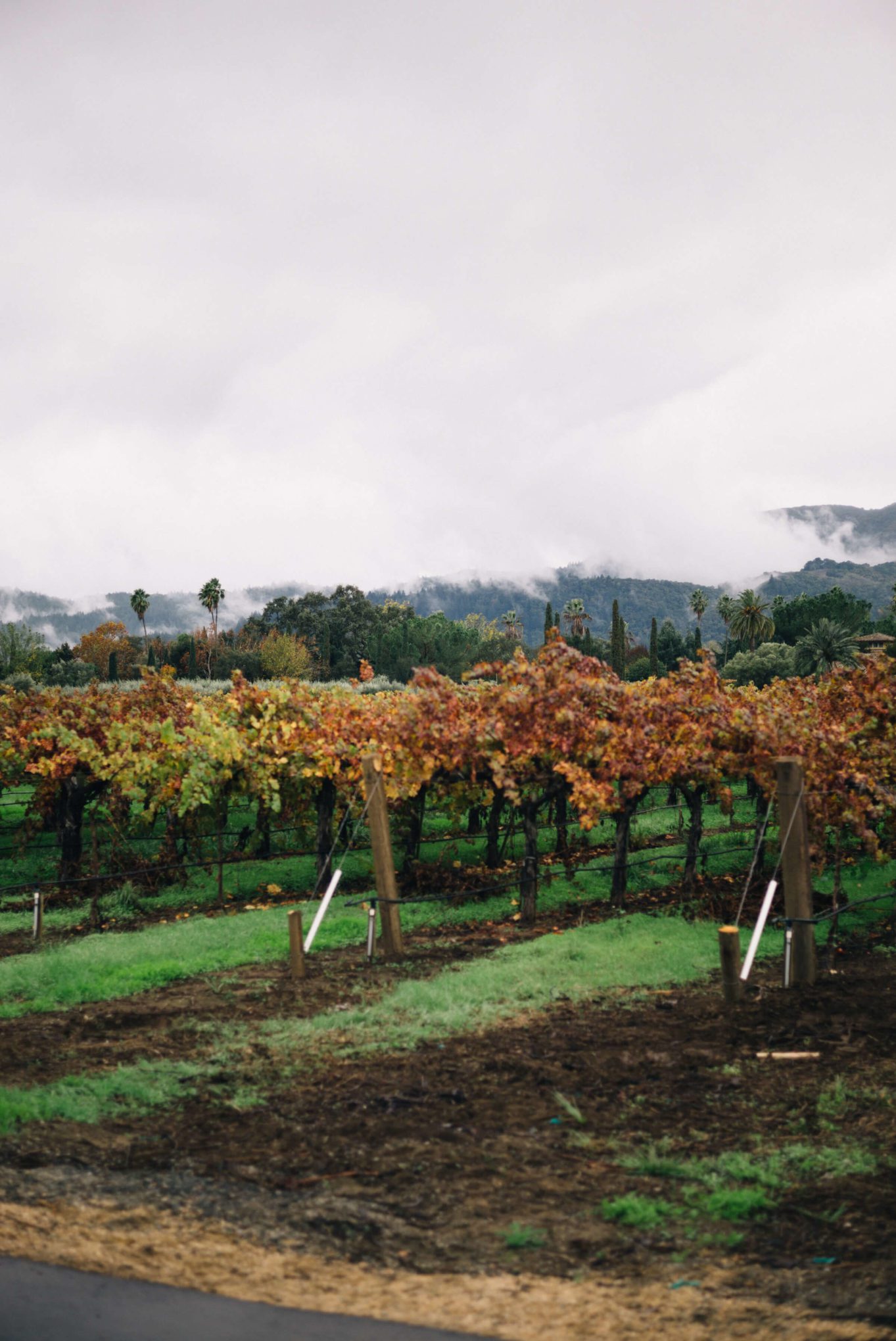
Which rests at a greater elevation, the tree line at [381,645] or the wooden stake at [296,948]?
the tree line at [381,645]

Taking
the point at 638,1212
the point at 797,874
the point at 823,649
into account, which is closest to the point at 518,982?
the point at 797,874

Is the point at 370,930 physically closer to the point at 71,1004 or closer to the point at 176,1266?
the point at 71,1004

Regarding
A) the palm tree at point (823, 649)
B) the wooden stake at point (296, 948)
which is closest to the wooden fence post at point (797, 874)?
the wooden stake at point (296, 948)

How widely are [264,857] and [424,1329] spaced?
45.8 feet

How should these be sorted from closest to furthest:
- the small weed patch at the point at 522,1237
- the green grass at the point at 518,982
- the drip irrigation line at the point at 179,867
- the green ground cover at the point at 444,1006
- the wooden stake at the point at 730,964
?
the small weed patch at the point at 522,1237 < the green ground cover at the point at 444,1006 < the green grass at the point at 518,982 < the wooden stake at the point at 730,964 < the drip irrigation line at the point at 179,867

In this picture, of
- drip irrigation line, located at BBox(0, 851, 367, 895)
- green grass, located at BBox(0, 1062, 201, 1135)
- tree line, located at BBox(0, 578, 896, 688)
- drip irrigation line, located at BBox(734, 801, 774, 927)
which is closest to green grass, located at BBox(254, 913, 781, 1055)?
drip irrigation line, located at BBox(734, 801, 774, 927)

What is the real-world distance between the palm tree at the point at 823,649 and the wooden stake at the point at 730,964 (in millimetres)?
49288

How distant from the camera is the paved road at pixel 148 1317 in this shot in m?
4.34

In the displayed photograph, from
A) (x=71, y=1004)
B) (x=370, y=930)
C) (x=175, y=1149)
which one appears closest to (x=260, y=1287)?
(x=175, y=1149)

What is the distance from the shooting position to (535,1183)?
579cm

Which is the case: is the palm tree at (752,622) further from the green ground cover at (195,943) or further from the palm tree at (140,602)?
the green ground cover at (195,943)

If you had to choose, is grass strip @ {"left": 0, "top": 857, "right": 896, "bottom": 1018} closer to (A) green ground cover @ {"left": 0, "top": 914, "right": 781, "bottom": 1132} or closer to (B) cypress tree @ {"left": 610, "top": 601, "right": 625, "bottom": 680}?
(A) green ground cover @ {"left": 0, "top": 914, "right": 781, "bottom": 1132}

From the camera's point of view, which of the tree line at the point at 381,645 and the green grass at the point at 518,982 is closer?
the green grass at the point at 518,982

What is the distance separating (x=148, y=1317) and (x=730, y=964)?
Answer: 5.95m
